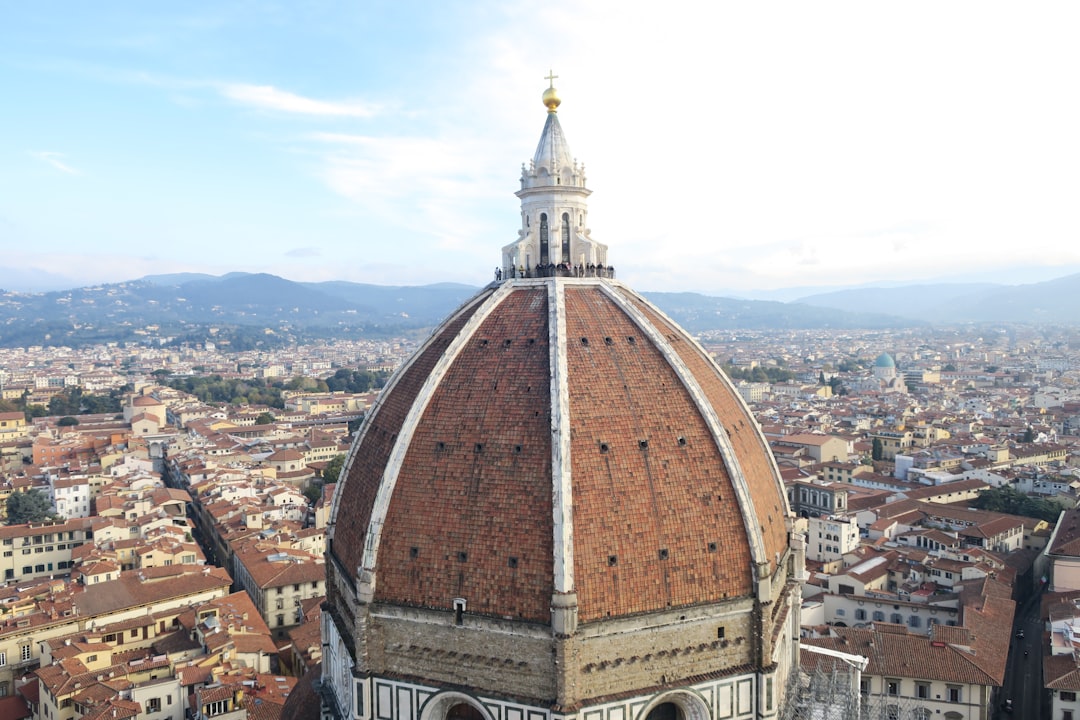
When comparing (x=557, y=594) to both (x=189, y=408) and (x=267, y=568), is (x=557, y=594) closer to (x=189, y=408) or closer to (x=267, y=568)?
(x=267, y=568)

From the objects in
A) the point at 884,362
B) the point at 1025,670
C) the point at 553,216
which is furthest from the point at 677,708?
the point at 884,362

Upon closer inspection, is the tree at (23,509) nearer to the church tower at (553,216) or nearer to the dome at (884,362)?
the church tower at (553,216)

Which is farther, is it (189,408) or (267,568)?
(189,408)

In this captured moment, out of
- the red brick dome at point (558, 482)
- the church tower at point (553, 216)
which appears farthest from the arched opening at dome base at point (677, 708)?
the church tower at point (553, 216)

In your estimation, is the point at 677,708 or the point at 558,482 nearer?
the point at 558,482

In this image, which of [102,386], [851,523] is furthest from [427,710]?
[102,386]

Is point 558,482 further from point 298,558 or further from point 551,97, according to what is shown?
point 298,558

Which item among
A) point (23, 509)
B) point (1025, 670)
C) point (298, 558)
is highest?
point (23, 509)
